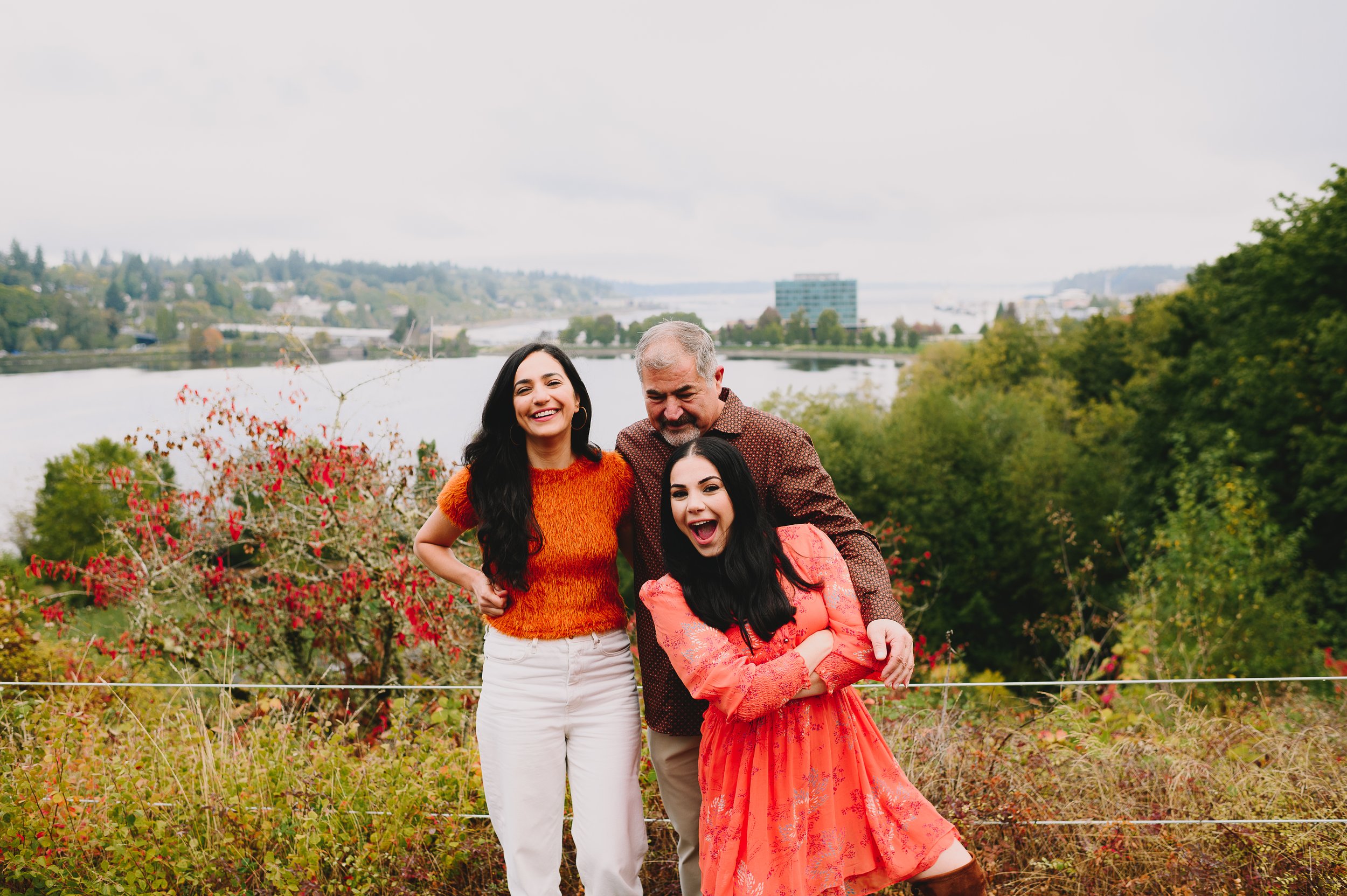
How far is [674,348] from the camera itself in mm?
2291

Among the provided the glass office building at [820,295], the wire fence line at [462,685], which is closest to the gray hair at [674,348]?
the wire fence line at [462,685]

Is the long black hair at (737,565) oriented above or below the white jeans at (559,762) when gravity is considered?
above

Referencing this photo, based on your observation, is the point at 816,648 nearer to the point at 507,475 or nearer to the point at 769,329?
the point at 507,475

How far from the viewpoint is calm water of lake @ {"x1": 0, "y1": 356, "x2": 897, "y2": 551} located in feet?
16.5

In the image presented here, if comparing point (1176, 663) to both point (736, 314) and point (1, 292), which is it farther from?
point (1, 292)

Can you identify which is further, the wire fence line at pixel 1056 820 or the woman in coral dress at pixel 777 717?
the wire fence line at pixel 1056 820

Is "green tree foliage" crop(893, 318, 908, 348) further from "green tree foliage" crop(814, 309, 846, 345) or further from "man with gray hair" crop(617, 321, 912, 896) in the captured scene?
"man with gray hair" crop(617, 321, 912, 896)

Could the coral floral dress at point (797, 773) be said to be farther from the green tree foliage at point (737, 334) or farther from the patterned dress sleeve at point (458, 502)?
the green tree foliage at point (737, 334)

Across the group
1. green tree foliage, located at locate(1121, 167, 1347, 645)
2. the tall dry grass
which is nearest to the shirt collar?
the tall dry grass

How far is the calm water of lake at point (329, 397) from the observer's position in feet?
16.5

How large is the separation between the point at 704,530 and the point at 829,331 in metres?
45.9

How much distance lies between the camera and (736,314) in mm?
29312

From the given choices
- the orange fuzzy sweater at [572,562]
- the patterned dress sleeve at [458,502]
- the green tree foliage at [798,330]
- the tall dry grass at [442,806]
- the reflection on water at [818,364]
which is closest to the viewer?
the orange fuzzy sweater at [572,562]

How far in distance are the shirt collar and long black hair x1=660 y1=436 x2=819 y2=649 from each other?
0.19 meters
